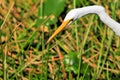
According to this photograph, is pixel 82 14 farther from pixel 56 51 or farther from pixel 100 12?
pixel 56 51

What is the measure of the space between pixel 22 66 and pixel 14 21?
49 cm

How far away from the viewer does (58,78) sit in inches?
61.8

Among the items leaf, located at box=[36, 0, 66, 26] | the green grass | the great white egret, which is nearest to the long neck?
the great white egret

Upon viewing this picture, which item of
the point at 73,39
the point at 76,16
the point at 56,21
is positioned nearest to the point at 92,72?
the point at 73,39

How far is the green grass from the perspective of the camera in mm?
1572

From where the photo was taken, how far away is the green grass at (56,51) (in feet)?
5.16

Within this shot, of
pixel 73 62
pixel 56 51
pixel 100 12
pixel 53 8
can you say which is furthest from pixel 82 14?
pixel 53 8

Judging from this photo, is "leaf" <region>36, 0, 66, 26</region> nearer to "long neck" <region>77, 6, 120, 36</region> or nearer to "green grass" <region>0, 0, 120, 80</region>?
"green grass" <region>0, 0, 120, 80</region>

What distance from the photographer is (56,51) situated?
5.86ft

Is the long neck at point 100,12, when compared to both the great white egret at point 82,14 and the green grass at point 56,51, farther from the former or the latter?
the green grass at point 56,51

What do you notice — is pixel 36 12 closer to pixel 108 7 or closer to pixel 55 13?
pixel 55 13

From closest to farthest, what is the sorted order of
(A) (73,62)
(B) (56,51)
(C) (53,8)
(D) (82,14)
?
(D) (82,14)
(A) (73,62)
(B) (56,51)
(C) (53,8)

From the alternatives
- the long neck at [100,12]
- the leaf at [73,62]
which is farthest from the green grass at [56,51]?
the long neck at [100,12]

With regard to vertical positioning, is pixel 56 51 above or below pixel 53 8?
below
